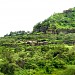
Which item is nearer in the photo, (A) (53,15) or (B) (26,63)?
(B) (26,63)

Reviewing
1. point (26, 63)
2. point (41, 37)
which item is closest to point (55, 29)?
point (41, 37)

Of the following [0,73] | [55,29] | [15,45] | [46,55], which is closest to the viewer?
[0,73]

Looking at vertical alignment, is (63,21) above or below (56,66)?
above

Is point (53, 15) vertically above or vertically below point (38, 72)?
above

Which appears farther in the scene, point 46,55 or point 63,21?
point 63,21

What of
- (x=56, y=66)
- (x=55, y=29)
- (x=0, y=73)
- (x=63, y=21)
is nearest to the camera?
(x=0, y=73)

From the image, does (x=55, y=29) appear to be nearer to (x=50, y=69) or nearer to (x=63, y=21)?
(x=63, y=21)

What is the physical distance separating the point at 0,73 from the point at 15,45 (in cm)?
3404

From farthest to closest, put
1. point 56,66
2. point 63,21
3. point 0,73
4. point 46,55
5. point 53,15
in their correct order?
point 53,15 < point 63,21 < point 46,55 < point 56,66 < point 0,73

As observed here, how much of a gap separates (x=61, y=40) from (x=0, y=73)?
37.1m

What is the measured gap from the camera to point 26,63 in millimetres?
63969

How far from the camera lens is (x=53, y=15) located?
128m

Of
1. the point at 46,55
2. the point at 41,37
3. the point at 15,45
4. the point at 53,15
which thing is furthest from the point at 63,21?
the point at 46,55

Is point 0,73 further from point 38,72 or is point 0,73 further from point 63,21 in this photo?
point 63,21
